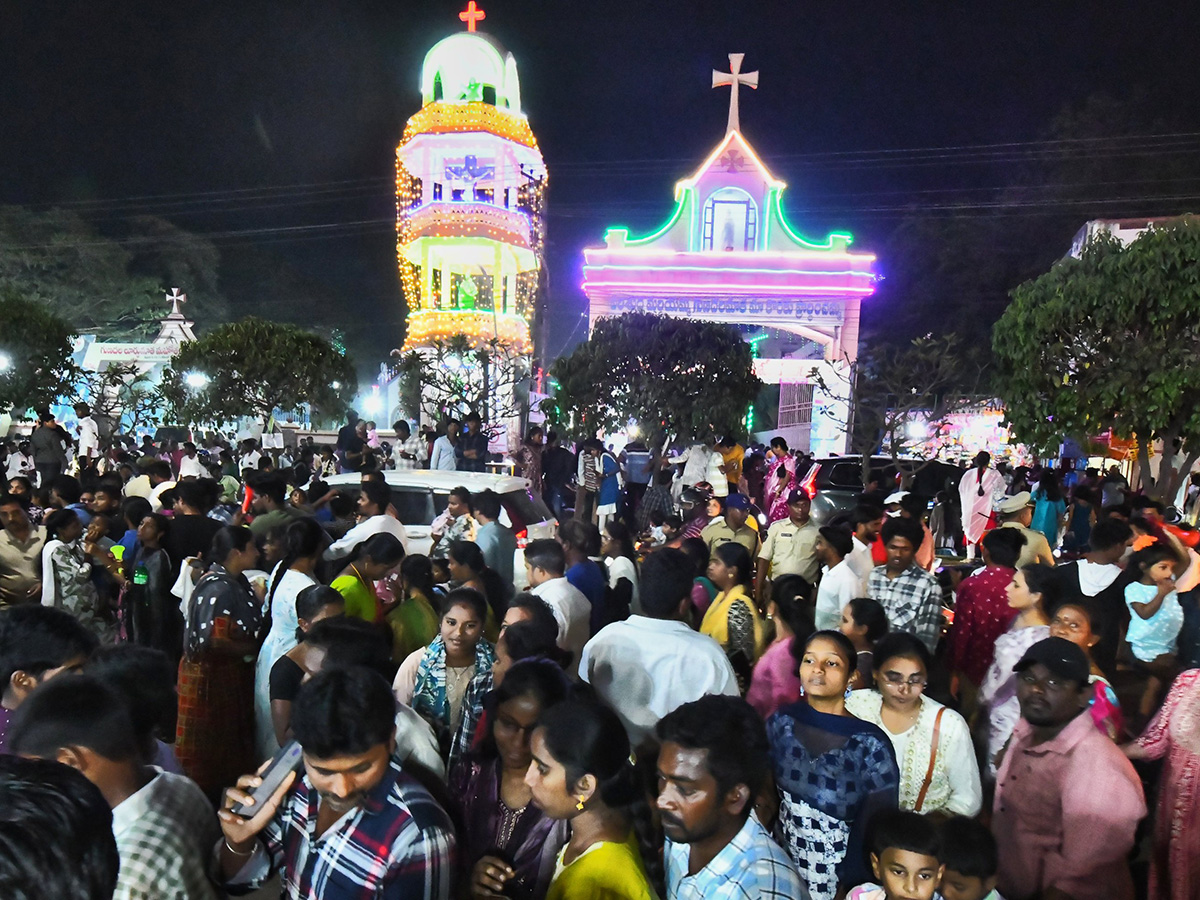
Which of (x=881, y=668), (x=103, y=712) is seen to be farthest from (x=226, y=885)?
(x=881, y=668)

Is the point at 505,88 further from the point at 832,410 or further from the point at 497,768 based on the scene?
the point at 497,768

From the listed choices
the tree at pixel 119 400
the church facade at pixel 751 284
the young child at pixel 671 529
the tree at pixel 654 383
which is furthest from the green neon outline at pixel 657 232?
the young child at pixel 671 529

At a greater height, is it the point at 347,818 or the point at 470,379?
the point at 470,379

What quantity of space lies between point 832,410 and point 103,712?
23.7 metres

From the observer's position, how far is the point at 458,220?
31266mm

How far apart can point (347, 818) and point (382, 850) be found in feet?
0.39

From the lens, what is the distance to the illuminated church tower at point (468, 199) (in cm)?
3134

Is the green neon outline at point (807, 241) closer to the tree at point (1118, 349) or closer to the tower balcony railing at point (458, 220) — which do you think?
the tower balcony railing at point (458, 220)

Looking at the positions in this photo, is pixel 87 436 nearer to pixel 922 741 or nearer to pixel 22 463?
pixel 22 463

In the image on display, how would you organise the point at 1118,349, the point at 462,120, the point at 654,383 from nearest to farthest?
the point at 1118,349 < the point at 654,383 < the point at 462,120

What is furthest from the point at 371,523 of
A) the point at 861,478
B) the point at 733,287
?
the point at 733,287

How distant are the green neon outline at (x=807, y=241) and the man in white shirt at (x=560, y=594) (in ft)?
77.1

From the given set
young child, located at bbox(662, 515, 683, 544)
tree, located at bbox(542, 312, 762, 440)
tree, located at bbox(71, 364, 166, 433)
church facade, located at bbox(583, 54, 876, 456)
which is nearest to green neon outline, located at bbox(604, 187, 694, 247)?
church facade, located at bbox(583, 54, 876, 456)

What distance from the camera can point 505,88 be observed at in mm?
33938
